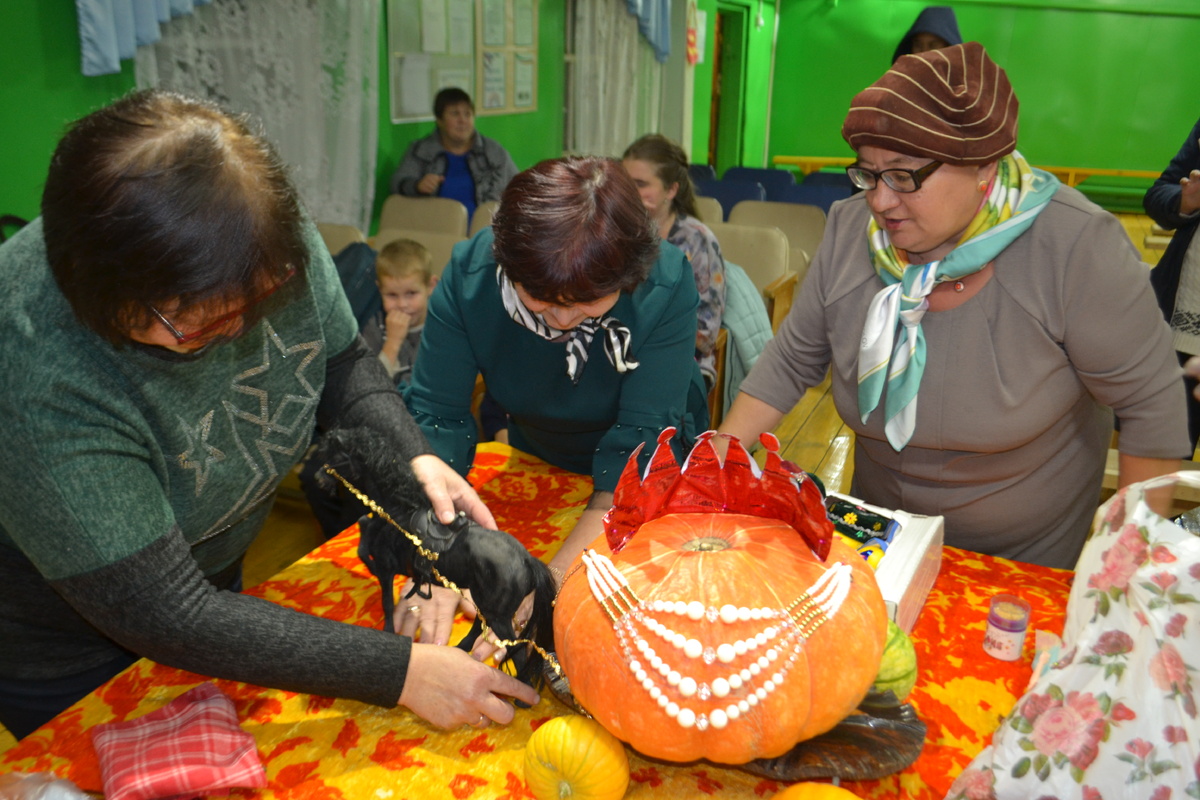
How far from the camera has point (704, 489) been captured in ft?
3.43

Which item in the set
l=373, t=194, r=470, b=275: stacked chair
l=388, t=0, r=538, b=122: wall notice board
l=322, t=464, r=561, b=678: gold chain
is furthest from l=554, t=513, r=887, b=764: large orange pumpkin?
l=388, t=0, r=538, b=122: wall notice board

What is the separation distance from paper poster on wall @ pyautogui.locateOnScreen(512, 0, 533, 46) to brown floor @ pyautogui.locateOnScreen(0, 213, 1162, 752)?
3.69 metres

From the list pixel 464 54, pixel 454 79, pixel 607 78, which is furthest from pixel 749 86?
pixel 454 79

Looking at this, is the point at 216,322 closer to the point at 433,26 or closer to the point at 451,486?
the point at 451,486

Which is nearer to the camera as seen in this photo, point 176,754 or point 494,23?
point 176,754


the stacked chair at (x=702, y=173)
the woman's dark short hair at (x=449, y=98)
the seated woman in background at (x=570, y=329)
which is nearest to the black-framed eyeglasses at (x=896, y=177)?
the seated woman in background at (x=570, y=329)

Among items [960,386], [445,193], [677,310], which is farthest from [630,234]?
[445,193]

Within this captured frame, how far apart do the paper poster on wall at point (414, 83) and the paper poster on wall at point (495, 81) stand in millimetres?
696

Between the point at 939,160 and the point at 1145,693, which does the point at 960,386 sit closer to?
the point at 939,160

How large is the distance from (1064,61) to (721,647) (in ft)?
42.7

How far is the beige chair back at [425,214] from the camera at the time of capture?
479 centimetres

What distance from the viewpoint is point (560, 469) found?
170 cm

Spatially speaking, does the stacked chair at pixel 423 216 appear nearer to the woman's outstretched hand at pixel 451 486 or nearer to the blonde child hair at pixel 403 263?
the blonde child hair at pixel 403 263

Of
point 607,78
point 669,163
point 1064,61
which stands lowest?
point 669,163
